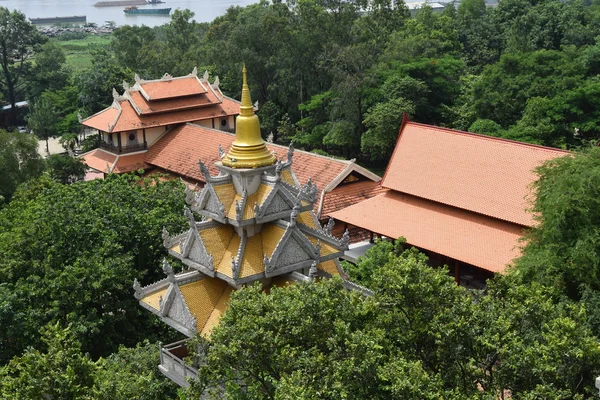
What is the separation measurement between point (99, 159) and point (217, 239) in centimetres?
2324

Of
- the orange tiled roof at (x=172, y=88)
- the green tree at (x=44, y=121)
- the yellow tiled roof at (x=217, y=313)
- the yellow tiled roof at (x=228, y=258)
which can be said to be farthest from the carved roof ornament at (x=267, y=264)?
the green tree at (x=44, y=121)

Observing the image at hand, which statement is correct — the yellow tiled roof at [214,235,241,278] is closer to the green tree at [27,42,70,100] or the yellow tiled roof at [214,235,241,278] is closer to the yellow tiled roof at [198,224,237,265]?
the yellow tiled roof at [198,224,237,265]

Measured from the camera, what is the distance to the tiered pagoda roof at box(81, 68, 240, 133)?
35.9m

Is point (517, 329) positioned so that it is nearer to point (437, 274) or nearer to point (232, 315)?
point (437, 274)

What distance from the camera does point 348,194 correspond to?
2861 centimetres

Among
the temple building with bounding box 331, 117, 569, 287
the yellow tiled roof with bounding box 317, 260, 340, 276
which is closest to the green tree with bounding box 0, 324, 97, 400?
the yellow tiled roof with bounding box 317, 260, 340, 276

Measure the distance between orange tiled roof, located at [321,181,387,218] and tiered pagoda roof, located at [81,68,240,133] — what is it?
11895 mm

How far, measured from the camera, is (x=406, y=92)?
41406mm

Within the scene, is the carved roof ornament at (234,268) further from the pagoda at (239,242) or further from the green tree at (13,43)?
the green tree at (13,43)

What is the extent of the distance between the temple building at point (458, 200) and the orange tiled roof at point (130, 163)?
486 inches

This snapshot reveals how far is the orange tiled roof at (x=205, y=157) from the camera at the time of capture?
94.9 ft

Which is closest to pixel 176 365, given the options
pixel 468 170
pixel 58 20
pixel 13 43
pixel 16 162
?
pixel 468 170

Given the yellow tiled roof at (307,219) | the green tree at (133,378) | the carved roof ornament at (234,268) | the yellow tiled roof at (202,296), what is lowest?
the green tree at (133,378)

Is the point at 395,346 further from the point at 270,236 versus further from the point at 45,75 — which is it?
the point at 45,75
